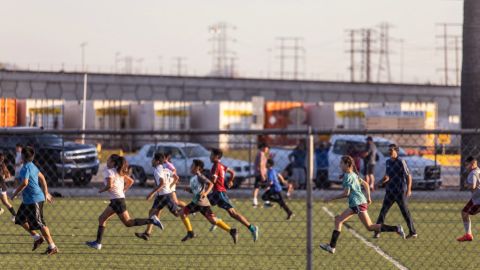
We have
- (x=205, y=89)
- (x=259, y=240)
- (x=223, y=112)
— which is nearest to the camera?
(x=259, y=240)

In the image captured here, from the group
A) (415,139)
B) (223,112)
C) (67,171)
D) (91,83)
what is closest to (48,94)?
(91,83)

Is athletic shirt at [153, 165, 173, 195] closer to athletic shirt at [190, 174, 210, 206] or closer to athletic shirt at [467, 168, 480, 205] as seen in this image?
athletic shirt at [190, 174, 210, 206]

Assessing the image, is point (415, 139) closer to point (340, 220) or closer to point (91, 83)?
point (340, 220)

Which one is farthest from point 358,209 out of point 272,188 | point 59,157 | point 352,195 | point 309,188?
point 59,157

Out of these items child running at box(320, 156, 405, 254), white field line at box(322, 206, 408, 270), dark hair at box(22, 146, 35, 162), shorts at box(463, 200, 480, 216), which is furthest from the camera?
shorts at box(463, 200, 480, 216)

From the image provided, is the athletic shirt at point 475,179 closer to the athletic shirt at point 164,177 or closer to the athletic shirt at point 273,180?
the athletic shirt at point 164,177

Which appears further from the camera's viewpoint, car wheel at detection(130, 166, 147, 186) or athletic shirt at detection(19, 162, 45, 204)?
car wheel at detection(130, 166, 147, 186)

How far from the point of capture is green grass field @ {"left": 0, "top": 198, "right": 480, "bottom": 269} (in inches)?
608

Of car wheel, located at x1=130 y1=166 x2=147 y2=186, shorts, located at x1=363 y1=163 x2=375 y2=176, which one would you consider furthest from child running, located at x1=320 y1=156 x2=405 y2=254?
car wheel, located at x1=130 y1=166 x2=147 y2=186

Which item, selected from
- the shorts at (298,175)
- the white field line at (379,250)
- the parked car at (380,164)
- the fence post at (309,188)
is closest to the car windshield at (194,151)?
the parked car at (380,164)

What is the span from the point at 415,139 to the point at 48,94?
3921 centimetres

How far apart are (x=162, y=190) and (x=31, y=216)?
370 centimetres

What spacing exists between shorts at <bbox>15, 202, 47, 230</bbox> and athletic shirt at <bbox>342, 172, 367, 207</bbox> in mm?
4565

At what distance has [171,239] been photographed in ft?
62.3
